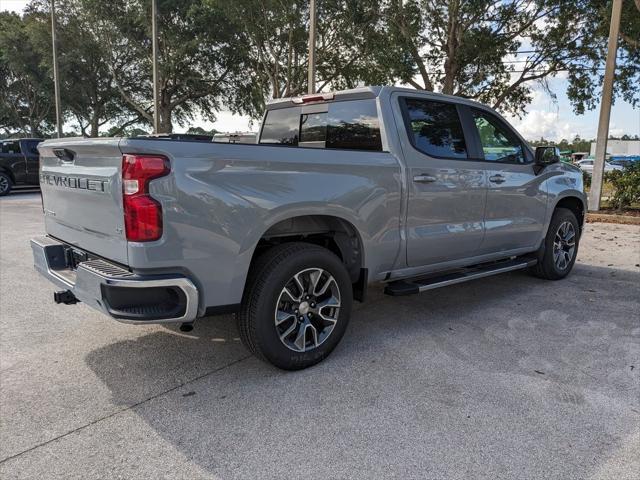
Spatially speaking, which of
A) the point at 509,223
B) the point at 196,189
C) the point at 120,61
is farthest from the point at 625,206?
the point at 120,61

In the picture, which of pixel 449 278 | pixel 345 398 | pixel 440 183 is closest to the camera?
pixel 345 398

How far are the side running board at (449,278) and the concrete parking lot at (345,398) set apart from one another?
1.25 ft

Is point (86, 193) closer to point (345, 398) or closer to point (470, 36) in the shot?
point (345, 398)

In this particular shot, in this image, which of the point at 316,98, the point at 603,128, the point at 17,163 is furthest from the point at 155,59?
the point at 316,98

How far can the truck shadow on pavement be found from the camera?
8.40 ft

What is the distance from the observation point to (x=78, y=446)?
2625mm

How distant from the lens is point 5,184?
54.1ft

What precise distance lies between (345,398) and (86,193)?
6.70 feet

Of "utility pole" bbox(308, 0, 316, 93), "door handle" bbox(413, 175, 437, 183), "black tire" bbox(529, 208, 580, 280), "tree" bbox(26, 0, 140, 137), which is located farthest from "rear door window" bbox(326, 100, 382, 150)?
"tree" bbox(26, 0, 140, 137)

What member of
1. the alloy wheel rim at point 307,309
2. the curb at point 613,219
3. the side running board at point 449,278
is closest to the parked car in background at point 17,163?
the side running board at point 449,278

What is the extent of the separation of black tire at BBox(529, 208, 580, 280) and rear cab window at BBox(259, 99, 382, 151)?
9.18 ft

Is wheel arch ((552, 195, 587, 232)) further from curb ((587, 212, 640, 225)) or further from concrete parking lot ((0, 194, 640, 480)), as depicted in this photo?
curb ((587, 212, 640, 225))

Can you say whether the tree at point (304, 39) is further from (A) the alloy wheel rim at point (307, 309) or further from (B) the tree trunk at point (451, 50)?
(A) the alloy wheel rim at point (307, 309)

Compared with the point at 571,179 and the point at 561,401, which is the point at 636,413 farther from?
the point at 571,179
